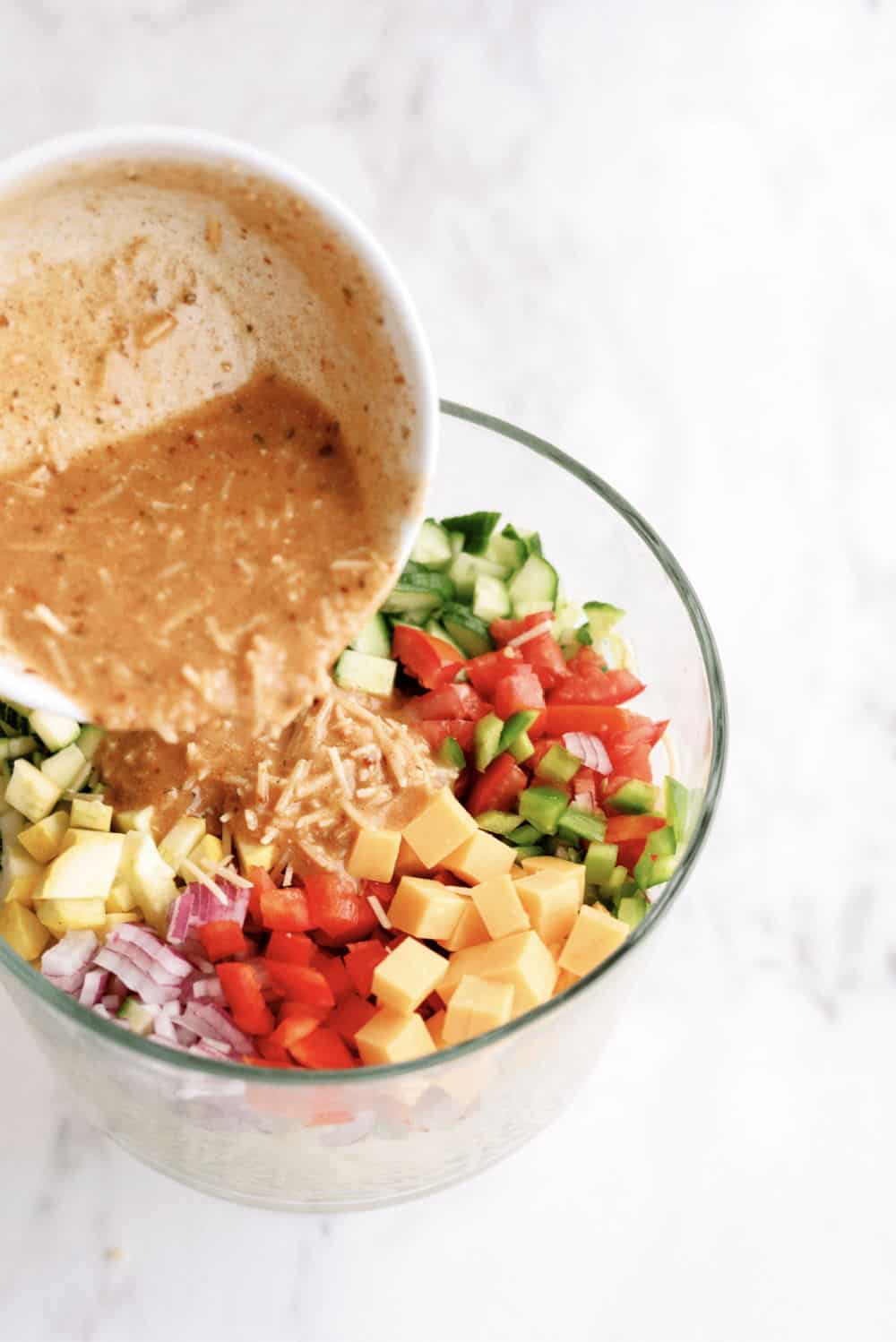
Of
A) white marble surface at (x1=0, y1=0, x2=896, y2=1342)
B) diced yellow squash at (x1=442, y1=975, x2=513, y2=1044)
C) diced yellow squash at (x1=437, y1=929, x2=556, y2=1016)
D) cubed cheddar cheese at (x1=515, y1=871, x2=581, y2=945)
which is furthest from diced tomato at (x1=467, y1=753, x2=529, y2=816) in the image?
white marble surface at (x1=0, y1=0, x2=896, y2=1342)

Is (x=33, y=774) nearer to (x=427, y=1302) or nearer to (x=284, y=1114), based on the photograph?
(x=284, y=1114)

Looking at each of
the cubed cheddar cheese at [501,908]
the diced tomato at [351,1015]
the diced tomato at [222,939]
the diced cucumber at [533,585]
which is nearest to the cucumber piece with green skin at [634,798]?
the cubed cheddar cheese at [501,908]

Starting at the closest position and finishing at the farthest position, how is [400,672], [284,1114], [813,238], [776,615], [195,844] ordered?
[284,1114] → [195,844] → [400,672] → [776,615] → [813,238]

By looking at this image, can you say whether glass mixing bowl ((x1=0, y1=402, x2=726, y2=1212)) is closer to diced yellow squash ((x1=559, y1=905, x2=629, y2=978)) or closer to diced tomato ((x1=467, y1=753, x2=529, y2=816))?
diced yellow squash ((x1=559, y1=905, x2=629, y2=978))

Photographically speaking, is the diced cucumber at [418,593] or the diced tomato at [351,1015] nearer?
the diced tomato at [351,1015]

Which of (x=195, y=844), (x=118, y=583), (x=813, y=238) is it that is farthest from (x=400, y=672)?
(x=813, y=238)

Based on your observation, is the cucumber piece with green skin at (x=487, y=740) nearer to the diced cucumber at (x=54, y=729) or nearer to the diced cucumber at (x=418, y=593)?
the diced cucumber at (x=418, y=593)
